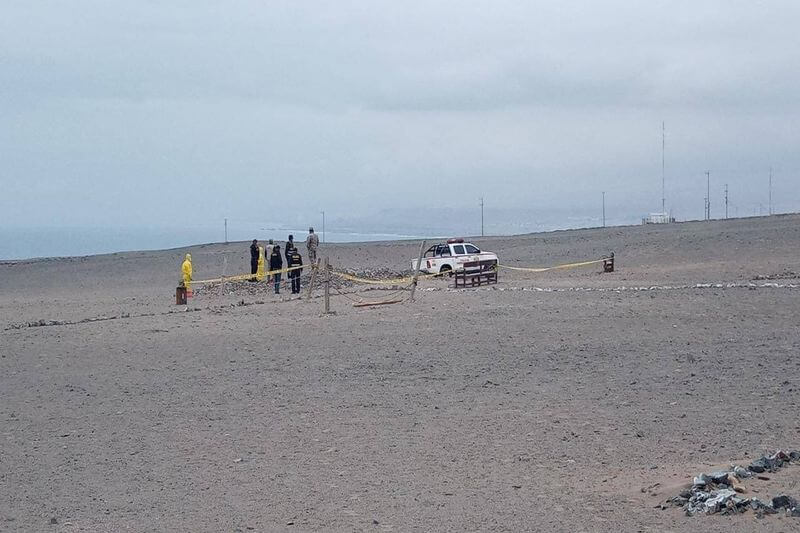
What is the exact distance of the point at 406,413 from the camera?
12.1 metres

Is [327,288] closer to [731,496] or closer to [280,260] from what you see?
[280,260]

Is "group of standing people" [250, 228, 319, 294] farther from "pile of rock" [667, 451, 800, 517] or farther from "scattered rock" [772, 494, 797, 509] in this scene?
"scattered rock" [772, 494, 797, 509]

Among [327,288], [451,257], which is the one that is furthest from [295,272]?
[327,288]

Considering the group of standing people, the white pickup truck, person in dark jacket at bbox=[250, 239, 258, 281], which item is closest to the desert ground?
the group of standing people

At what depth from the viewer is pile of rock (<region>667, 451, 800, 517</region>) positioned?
279 inches

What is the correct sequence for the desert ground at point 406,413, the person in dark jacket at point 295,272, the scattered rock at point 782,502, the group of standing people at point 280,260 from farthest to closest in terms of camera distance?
the group of standing people at point 280,260 → the person in dark jacket at point 295,272 → the desert ground at point 406,413 → the scattered rock at point 782,502

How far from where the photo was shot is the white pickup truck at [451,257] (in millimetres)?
35906

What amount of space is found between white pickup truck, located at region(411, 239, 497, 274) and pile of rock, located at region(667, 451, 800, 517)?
88.9ft

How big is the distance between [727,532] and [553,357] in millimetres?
8220

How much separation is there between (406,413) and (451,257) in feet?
79.3

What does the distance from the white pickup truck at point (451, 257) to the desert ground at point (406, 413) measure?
11868mm

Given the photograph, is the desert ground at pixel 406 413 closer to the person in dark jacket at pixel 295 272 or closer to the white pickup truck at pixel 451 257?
the person in dark jacket at pixel 295 272

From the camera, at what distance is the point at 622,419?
36.7 ft

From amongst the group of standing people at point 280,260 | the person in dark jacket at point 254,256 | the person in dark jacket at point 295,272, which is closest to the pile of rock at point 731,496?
the group of standing people at point 280,260
